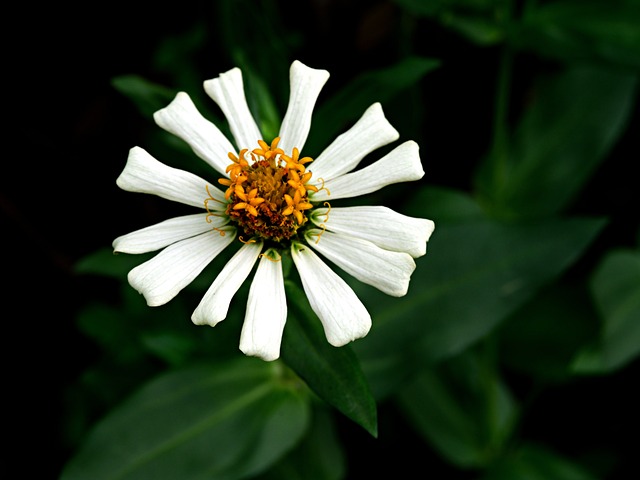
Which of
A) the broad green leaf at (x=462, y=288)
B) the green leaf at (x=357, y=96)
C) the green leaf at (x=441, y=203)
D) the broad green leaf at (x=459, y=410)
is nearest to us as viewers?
the green leaf at (x=357, y=96)

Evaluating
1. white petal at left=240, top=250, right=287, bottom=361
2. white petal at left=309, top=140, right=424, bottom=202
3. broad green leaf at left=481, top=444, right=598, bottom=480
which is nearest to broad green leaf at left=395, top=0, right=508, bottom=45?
white petal at left=309, top=140, right=424, bottom=202

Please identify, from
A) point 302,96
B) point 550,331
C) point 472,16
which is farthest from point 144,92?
point 550,331

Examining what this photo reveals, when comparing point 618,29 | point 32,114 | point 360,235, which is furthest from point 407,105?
point 32,114

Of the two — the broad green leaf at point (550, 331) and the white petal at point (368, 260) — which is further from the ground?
the white petal at point (368, 260)

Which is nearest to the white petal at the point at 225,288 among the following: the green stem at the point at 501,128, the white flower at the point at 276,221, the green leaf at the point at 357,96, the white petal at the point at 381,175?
the white flower at the point at 276,221

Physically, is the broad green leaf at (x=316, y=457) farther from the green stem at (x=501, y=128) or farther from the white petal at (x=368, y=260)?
the green stem at (x=501, y=128)

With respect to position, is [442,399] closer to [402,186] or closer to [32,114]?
[402,186]
